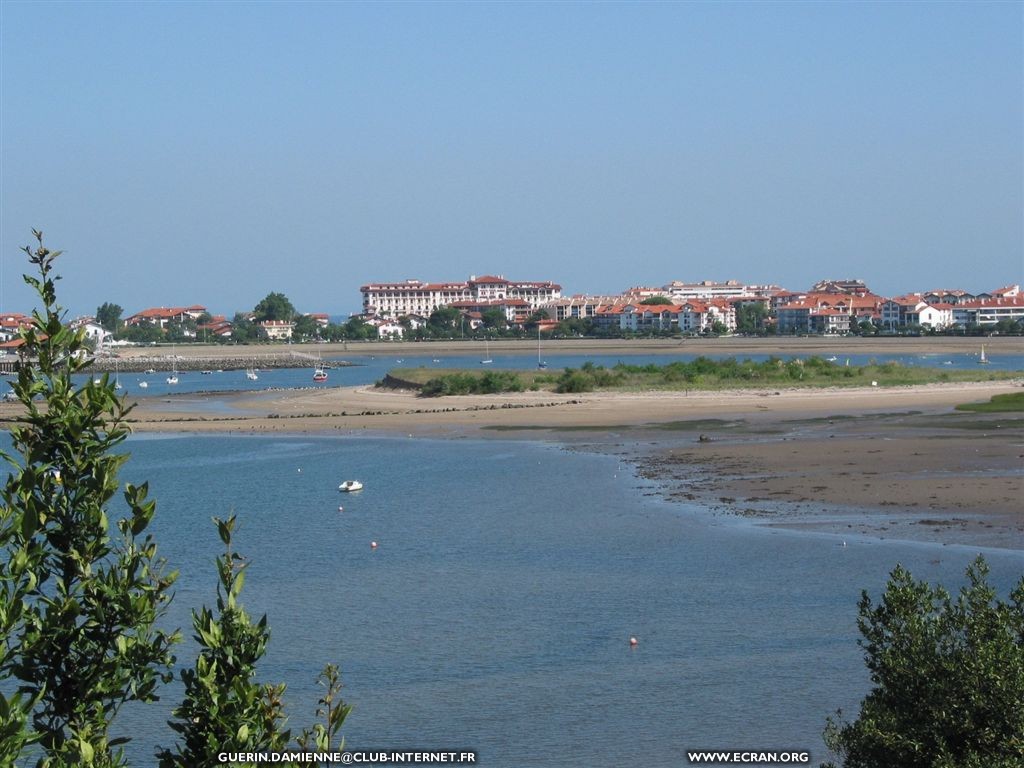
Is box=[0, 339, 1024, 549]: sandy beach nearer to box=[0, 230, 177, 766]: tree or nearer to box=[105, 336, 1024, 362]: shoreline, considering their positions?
box=[0, 230, 177, 766]: tree

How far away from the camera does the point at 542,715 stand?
54.0ft

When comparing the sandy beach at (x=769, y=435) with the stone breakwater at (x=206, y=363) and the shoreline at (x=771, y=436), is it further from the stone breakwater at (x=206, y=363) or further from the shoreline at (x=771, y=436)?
the stone breakwater at (x=206, y=363)

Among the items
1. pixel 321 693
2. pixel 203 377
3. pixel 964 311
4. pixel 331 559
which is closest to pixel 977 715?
pixel 321 693

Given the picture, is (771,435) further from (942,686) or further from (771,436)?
(942,686)

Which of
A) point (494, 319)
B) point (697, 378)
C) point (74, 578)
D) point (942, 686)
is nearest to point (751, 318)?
point (494, 319)

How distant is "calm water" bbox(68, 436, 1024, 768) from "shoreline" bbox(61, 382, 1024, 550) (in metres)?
2.48

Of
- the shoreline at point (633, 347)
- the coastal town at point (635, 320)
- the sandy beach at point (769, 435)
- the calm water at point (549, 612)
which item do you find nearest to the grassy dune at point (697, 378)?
the sandy beach at point (769, 435)

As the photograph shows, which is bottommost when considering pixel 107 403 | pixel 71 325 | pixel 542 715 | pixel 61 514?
pixel 542 715

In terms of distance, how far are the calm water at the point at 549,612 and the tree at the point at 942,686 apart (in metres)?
4.96

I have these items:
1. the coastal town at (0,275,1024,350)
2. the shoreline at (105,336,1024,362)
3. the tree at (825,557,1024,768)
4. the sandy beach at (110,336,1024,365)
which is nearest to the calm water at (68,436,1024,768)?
the tree at (825,557,1024,768)

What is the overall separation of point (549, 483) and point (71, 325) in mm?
30825

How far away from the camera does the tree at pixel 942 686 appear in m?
8.91

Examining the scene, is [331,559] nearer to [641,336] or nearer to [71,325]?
[71,325]

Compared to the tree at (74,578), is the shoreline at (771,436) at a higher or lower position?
lower
